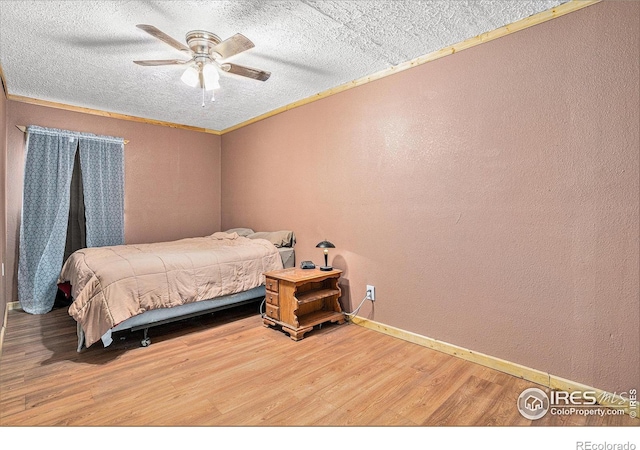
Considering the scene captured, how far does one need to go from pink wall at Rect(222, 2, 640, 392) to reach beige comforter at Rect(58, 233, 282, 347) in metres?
0.91

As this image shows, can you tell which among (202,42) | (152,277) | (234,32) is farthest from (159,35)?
(152,277)

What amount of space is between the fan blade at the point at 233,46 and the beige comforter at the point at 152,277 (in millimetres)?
1732

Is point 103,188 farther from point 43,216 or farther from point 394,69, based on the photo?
point 394,69

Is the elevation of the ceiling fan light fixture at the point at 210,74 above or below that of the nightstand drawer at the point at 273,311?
above

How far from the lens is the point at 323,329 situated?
9.96 ft

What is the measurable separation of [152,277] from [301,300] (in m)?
1.23

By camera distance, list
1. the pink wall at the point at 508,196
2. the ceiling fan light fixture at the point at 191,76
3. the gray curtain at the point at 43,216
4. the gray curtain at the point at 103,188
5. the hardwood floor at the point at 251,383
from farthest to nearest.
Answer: the gray curtain at the point at 103,188 < the gray curtain at the point at 43,216 < the ceiling fan light fixture at the point at 191,76 < the pink wall at the point at 508,196 < the hardwood floor at the point at 251,383

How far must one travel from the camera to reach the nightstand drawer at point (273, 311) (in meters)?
3.02

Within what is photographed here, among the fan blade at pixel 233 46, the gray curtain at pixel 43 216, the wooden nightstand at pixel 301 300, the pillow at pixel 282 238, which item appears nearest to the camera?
the fan blade at pixel 233 46

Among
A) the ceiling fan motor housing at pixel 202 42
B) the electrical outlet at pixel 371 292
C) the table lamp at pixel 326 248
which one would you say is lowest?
the electrical outlet at pixel 371 292

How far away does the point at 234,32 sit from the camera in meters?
2.30

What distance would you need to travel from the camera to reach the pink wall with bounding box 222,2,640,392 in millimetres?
1852

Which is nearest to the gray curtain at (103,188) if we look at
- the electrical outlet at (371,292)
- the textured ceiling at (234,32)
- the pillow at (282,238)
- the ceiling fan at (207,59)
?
the textured ceiling at (234,32)

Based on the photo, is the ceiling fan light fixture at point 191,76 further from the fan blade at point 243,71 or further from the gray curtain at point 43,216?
the gray curtain at point 43,216
